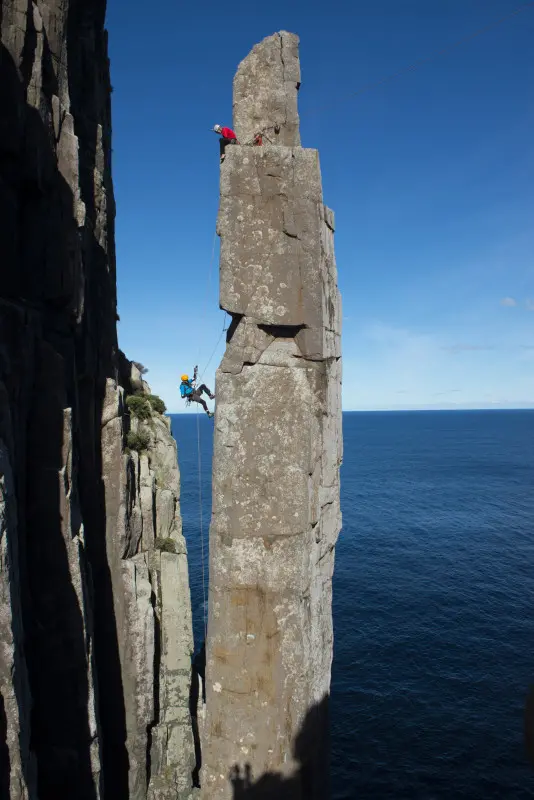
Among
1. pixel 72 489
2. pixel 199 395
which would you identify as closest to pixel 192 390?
pixel 199 395

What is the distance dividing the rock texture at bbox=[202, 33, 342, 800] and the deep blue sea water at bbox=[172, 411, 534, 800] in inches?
904

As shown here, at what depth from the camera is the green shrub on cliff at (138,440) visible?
23.7 meters

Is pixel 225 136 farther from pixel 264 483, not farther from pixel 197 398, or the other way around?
pixel 197 398

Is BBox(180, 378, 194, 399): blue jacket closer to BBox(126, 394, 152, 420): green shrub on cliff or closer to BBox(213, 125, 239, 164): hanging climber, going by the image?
BBox(126, 394, 152, 420): green shrub on cliff

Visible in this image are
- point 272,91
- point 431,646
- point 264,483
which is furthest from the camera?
point 431,646

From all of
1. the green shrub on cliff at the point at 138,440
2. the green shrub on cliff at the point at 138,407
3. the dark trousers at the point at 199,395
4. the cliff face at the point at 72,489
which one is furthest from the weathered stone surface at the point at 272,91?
the green shrub on cliff at the point at 138,407

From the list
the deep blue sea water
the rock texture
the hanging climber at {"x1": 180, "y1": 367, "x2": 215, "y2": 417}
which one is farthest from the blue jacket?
the deep blue sea water

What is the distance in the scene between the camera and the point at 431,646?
39188mm

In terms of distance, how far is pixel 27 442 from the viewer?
621 inches

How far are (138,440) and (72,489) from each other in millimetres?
7379

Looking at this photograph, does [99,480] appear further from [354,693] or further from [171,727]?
[354,693]

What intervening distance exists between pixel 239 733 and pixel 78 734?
996cm

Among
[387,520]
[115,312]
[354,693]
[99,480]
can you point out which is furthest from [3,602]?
[387,520]

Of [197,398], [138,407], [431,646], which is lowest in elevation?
[431,646]
